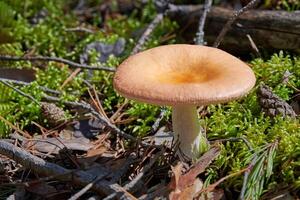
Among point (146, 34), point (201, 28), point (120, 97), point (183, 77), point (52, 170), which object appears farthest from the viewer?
point (146, 34)

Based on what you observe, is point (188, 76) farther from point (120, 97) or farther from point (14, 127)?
point (14, 127)

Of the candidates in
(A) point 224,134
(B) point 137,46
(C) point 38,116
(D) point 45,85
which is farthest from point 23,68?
(A) point 224,134

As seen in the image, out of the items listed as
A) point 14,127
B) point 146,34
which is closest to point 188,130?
point 14,127

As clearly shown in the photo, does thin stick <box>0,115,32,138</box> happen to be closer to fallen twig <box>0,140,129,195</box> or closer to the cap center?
fallen twig <box>0,140,129,195</box>

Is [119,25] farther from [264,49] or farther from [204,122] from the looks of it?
[204,122]

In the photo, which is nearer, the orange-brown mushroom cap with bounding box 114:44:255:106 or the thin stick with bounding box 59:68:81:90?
the orange-brown mushroom cap with bounding box 114:44:255:106

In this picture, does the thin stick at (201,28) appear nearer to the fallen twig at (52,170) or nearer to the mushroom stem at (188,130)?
the mushroom stem at (188,130)

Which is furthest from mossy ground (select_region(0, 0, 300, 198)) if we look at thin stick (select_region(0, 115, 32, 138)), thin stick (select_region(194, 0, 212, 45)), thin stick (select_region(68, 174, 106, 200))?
thin stick (select_region(68, 174, 106, 200))
